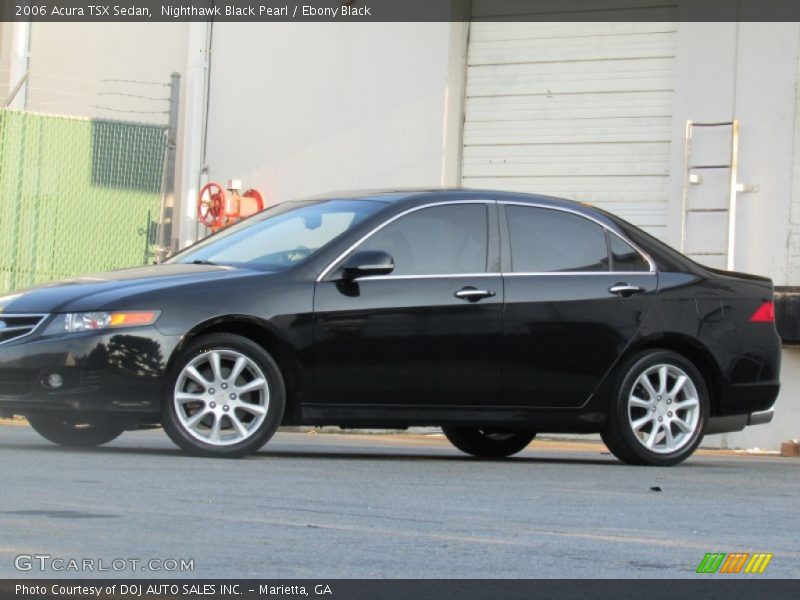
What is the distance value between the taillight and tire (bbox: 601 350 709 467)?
60 cm

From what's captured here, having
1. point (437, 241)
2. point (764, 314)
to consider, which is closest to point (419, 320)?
point (437, 241)

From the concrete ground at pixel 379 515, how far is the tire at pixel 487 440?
92 centimetres

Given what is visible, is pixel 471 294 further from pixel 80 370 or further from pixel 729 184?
pixel 729 184

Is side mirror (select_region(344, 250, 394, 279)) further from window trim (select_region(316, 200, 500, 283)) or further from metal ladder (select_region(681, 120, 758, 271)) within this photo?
metal ladder (select_region(681, 120, 758, 271))

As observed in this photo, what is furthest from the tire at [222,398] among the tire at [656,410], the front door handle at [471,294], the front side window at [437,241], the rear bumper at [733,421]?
the rear bumper at [733,421]

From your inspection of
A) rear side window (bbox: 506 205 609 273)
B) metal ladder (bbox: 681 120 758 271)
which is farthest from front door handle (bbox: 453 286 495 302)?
metal ladder (bbox: 681 120 758 271)

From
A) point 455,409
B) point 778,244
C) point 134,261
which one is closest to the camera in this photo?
point 455,409

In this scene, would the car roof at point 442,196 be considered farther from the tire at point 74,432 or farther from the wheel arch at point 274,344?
the tire at point 74,432

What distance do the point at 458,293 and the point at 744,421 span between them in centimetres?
224

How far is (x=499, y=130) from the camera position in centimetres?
1900

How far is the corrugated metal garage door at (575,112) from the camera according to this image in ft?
59.1

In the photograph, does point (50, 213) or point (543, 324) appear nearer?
point (543, 324)
